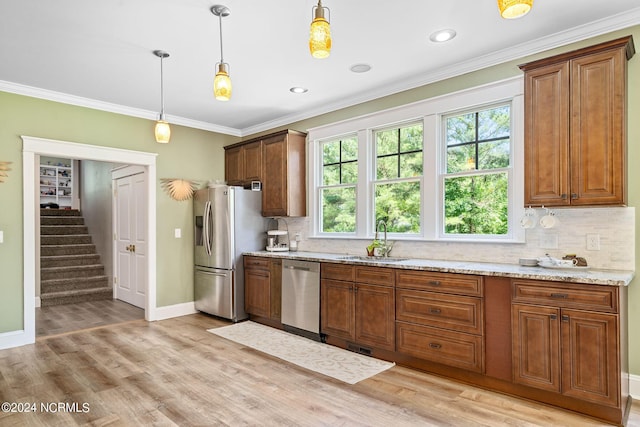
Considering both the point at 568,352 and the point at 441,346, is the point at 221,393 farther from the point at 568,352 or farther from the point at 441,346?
the point at 568,352

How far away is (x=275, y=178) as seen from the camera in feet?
16.8

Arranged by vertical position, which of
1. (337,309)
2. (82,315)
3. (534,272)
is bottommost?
(82,315)

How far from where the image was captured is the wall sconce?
5.26 m

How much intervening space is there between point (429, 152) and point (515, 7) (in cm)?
244

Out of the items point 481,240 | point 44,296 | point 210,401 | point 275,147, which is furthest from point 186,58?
point 44,296

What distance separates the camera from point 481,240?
3.48 m

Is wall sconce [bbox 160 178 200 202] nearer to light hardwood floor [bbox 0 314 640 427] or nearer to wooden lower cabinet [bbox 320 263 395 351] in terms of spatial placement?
light hardwood floor [bbox 0 314 640 427]

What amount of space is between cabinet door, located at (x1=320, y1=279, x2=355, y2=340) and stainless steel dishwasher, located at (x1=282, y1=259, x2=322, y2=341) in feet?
0.28

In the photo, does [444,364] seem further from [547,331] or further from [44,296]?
[44,296]

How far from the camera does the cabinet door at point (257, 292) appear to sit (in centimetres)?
473

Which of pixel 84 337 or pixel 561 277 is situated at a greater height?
pixel 561 277

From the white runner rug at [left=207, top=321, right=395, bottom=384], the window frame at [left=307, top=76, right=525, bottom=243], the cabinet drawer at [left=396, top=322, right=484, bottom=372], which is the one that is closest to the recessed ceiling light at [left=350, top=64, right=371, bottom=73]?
the window frame at [left=307, top=76, right=525, bottom=243]

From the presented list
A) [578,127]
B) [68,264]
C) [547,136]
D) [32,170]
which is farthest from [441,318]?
[68,264]

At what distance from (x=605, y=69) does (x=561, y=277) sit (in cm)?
147
